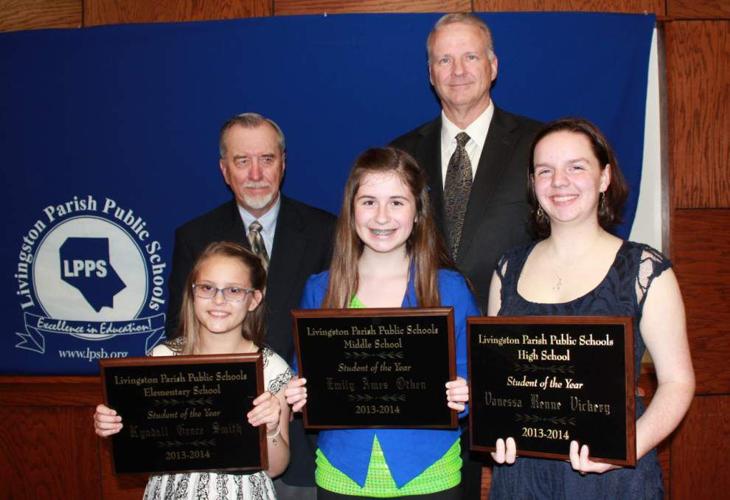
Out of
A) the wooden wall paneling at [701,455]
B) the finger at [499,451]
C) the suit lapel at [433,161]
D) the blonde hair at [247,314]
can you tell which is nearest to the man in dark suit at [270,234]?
the blonde hair at [247,314]

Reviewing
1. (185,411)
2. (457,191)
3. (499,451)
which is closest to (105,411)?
(185,411)

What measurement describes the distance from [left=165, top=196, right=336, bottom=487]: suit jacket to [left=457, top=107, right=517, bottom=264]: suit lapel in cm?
59

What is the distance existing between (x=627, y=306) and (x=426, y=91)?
189 cm

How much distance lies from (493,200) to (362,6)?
1.37 meters

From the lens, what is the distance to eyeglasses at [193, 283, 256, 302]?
2340mm

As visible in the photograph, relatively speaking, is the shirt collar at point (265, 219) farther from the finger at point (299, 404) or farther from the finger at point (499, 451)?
the finger at point (499, 451)

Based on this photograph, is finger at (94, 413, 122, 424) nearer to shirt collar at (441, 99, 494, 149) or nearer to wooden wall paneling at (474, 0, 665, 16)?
shirt collar at (441, 99, 494, 149)

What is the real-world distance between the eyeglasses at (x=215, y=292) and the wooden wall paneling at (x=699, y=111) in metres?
2.36

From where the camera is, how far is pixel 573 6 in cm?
354

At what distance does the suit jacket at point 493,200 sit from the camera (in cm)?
285

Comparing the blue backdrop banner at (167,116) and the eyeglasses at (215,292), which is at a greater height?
the blue backdrop banner at (167,116)

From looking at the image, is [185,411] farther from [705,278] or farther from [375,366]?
[705,278]

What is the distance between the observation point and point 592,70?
11.2 ft

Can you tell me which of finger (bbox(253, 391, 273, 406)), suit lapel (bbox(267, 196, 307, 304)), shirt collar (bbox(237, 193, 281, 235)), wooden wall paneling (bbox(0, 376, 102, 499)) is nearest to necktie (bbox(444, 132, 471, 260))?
suit lapel (bbox(267, 196, 307, 304))
